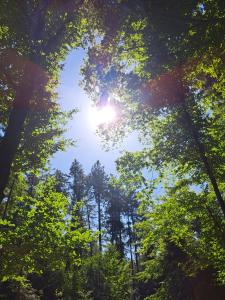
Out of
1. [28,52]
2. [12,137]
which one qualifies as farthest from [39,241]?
[28,52]

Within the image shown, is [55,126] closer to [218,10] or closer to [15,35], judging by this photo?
[15,35]

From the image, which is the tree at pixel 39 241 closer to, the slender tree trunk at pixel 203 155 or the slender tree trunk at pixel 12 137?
the slender tree trunk at pixel 12 137

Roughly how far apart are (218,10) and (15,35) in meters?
5.62

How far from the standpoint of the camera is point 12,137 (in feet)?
26.8

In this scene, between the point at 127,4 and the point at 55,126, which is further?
the point at 55,126

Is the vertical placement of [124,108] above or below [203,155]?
above

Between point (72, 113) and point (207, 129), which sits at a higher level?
point (72, 113)

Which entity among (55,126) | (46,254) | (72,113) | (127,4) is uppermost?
(72,113)

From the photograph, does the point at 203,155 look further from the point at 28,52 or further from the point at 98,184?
the point at 98,184

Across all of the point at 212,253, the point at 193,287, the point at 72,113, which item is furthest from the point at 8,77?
the point at 193,287

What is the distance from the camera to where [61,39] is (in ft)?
37.5

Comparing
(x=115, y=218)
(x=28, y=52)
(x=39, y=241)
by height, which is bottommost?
(x=39, y=241)

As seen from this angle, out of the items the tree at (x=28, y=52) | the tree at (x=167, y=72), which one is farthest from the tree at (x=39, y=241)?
the tree at (x=167, y=72)

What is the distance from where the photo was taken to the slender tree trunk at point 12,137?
24.7 feet
